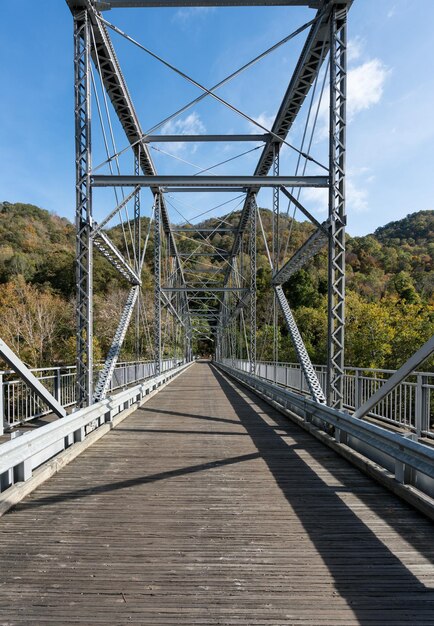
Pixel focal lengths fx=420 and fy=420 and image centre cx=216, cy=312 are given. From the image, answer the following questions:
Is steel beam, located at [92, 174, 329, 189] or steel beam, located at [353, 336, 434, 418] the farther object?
steel beam, located at [92, 174, 329, 189]

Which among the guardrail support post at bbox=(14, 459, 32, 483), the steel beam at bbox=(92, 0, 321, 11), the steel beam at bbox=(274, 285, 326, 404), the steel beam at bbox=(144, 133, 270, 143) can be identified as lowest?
the guardrail support post at bbox=(14, 459, 32, 483)

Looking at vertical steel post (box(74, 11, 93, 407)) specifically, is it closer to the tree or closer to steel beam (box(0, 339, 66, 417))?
steel beam (box(0, 339, 66, 417))

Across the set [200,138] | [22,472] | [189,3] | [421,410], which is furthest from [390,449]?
[200,138]

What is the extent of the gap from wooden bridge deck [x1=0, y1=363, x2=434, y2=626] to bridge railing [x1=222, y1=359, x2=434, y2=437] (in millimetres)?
1927

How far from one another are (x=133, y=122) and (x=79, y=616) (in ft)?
39.6

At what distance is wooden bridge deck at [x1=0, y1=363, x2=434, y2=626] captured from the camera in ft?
7.84

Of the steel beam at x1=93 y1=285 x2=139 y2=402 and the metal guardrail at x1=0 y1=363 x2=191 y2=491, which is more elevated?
the steel beam at x1=93 y1=285 x2=139 y2=402

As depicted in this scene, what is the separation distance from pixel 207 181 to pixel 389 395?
5928 millimetres

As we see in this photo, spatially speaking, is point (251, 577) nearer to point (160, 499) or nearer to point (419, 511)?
point (160, 499)

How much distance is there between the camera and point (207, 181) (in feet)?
28.8

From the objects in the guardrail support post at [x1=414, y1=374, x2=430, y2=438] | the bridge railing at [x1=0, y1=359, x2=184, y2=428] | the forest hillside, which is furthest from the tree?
the guardrail support post at [x1=414, y1=374, x2=430, y2=438]

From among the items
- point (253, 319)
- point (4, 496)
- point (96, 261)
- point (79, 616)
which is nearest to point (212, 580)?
point (79, 616)

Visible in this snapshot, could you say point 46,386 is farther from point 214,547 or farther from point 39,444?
point 214,547

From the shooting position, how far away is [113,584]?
2.62m
